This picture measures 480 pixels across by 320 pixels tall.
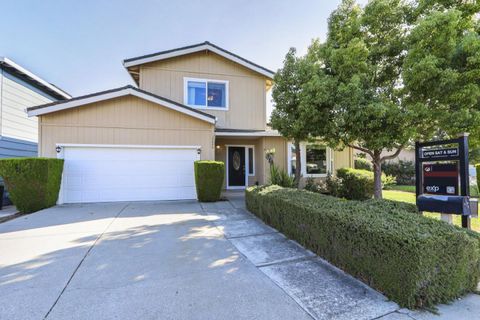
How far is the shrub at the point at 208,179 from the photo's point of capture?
8648mm

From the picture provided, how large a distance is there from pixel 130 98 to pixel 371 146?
848 cm

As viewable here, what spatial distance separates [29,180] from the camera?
23.8 ft

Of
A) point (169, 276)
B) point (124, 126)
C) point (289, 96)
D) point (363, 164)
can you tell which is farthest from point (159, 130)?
point (363, 164)

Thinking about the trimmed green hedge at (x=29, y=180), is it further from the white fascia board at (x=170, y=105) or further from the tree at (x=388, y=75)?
the tree at (x=388, y=75)

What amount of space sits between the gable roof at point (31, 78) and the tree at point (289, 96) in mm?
10231

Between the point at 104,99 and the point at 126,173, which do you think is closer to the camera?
the point at 104,99

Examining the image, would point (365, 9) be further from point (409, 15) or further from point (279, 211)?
point (279, 211)

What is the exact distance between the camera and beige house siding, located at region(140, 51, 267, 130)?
11.0 metres

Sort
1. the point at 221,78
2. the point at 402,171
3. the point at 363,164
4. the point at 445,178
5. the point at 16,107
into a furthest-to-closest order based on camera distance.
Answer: the point at 402,171, the point at 363,164, the point at 221,78, the point at 16,107, the point at 445,178

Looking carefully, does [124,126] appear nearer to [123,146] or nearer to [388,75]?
[123,146]

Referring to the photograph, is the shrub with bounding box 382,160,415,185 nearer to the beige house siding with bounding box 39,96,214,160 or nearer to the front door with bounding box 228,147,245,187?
the front door with bounding box 228,147,245,187

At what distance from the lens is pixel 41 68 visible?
12.4 metres

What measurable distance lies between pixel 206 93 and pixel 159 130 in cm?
342

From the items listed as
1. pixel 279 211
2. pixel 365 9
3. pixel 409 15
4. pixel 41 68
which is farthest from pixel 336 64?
pixel 41 68
